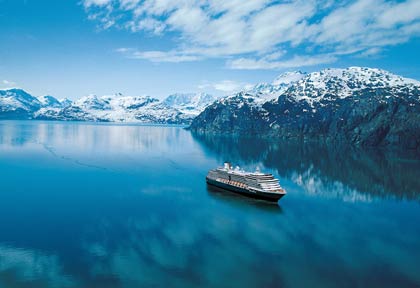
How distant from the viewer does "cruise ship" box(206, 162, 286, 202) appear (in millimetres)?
84500

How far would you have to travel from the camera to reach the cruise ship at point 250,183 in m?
84.5

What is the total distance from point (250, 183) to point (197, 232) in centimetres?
3069

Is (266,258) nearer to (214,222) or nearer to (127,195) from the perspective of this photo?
(214,222)

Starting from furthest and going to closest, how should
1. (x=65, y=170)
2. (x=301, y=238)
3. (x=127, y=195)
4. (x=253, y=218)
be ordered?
(x=65, y=170) → (x=127, y=195) → (x=253, y=218) → (x=301, y=238)

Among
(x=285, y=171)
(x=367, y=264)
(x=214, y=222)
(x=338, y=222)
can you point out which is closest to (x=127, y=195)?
(x=214, y=222)

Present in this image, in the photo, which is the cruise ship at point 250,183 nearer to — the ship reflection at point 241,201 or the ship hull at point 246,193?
the ship hull at point 246,193

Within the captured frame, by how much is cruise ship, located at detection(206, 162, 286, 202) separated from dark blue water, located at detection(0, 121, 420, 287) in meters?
2.85

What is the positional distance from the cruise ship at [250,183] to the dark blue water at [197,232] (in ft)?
9.34

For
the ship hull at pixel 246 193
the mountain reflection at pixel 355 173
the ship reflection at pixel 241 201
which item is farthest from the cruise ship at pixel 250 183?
the mountain reflection at pixel 355 173

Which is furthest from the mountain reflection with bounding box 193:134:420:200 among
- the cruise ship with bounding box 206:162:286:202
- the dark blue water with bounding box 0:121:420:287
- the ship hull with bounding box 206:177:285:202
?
the ship hull with bounding box 206:177:285:202

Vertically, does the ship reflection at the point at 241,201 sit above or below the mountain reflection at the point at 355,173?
below

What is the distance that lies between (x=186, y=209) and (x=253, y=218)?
15.6 meters

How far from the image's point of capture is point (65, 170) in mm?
125938

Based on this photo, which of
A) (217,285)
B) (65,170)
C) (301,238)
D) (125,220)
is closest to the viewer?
(217,285)
